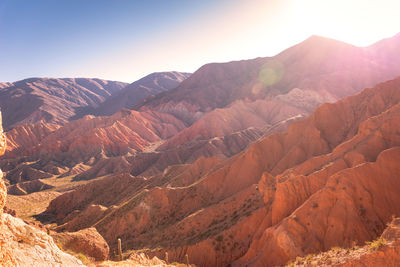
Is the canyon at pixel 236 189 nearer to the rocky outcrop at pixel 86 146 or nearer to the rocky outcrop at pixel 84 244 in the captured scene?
the rocky outcrop at pixel 84 244

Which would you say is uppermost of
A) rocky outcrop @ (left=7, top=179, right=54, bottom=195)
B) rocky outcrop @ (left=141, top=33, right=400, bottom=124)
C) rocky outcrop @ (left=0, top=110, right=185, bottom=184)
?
rocky outcrop @ (left=141, top=33, right=400, bottom=124)

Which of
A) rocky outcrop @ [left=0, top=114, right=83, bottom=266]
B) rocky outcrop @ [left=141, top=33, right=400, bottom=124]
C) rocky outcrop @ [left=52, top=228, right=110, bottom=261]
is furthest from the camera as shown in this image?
rocky outcrop @ [left=141, top=33, right=400, bottom=124]

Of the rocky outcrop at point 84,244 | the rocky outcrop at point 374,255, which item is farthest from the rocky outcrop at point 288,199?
the rocky outcrop at point 84,244

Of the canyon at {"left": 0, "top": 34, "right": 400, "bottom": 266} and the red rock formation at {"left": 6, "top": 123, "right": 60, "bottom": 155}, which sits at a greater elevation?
the red rock formation at {"left": 6, "top": 123, "right": 60, "bottom": 155}

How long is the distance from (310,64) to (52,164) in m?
117

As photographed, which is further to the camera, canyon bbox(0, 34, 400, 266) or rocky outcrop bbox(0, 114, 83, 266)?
canyon bbox(0, 34, 400, 266)

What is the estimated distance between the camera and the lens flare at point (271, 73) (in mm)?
126250

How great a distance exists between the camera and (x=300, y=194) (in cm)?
1766

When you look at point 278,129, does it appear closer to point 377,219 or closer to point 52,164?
point 377,219

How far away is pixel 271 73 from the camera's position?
135000 mm

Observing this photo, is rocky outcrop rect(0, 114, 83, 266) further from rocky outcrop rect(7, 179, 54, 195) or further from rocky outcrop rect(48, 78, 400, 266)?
rocky outcrop rect(7, 179, 54, 195)

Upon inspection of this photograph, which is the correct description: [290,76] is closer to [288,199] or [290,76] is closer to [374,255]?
[288,199]

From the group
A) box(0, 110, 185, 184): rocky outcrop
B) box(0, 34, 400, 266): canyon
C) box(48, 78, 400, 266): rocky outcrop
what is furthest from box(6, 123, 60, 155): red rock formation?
box(48, 78, 400, 266): rocky outcrop

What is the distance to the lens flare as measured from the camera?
126250mm
